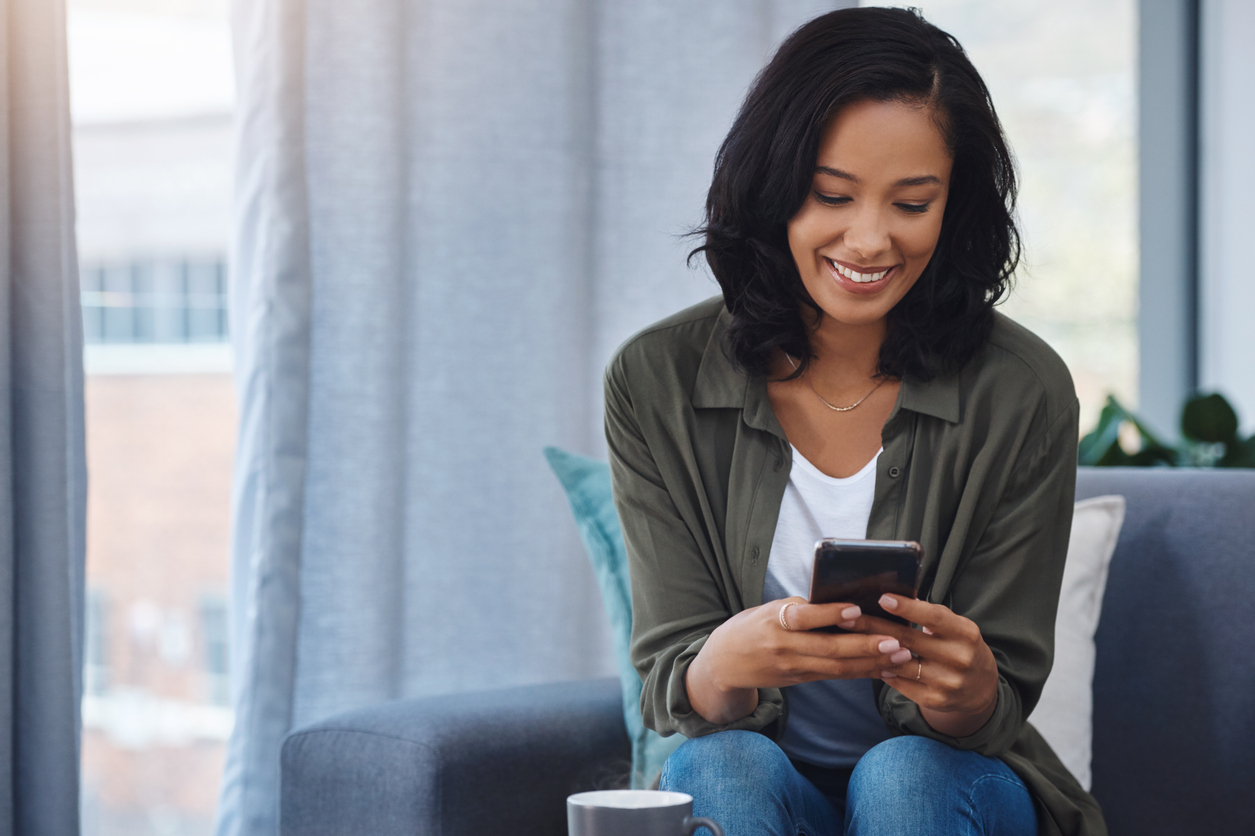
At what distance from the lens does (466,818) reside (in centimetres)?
102

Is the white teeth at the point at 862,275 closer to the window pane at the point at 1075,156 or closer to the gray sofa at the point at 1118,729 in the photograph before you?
the gray sofa at the point at 1118,729

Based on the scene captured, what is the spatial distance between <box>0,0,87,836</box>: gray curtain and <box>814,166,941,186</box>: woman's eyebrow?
833 mm

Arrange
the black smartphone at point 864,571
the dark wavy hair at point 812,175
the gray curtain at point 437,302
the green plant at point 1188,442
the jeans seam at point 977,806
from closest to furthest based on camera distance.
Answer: the black smartphone at point 864,571, the jeans seam at point 977,806, the dark wavy hair at point 812,175, the gray curtain at point 437,302, the green plant at point 1188,442

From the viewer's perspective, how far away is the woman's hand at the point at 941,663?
0.82 m

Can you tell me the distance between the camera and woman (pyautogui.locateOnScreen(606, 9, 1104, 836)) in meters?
0.88

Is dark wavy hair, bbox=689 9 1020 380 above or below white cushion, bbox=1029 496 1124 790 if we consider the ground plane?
above

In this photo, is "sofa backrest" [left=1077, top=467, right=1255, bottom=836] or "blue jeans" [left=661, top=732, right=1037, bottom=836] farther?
"sofa backrest" [left=1077, top=467, right=1255, bottom=836]

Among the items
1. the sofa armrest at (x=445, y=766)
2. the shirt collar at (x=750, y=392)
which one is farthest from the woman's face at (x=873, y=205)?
the sofa armrest at (x=445, y=766)

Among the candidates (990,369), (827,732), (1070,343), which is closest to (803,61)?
(990,369)

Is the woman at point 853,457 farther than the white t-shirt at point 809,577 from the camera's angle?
No

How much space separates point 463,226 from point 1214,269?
5.35 ft

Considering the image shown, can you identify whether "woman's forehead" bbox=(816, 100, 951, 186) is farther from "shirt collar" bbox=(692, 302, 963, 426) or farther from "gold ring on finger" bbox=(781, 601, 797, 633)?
"gold ring on finger" bbox=(781, 601, 797, 633)

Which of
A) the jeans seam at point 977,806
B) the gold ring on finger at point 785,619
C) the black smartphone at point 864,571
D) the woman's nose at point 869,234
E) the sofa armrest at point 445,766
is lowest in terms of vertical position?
the sofa armrest at point 445,766

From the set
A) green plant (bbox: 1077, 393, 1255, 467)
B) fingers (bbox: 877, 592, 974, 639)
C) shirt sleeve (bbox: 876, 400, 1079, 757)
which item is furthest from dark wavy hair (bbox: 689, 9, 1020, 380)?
green plant (bbox: 1077, 393, 1255, 467)
